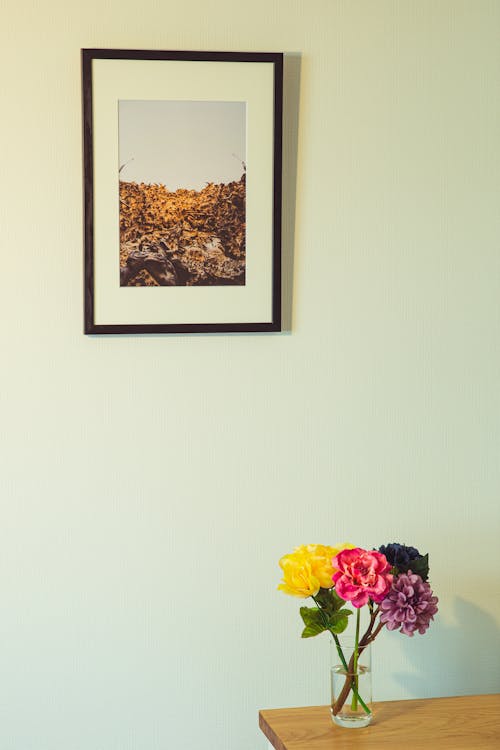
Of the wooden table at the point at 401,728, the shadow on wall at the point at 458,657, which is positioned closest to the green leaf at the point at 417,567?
the wooden table at the point at 401,728

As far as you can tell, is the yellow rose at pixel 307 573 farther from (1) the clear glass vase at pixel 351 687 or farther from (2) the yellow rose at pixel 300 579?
(1) the clear glass vase at pixel 351 687

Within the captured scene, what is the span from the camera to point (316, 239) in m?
1.89

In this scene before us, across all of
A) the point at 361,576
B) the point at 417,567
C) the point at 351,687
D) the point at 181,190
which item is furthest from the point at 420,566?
the point at 181,190

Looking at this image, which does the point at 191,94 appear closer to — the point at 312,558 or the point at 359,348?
the point at 359,348

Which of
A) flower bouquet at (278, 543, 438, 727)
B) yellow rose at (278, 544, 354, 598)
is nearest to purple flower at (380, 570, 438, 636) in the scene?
flower bouquet at (278, 543, 438, 727)

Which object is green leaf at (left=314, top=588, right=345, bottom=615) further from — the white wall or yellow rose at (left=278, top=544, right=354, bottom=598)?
the white wall

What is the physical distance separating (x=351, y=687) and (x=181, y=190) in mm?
960

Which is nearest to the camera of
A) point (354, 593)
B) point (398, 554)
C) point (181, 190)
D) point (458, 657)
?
point (354, 593)

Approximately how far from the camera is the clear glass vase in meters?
1.59

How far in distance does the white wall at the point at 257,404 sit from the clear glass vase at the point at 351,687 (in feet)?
1.04

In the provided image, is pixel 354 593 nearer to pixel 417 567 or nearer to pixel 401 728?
pixel 417 567

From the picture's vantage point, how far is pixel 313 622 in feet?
5.20

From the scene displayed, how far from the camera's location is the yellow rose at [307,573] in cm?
155

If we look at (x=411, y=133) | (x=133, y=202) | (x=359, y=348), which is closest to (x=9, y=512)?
(x=133, y=202)
